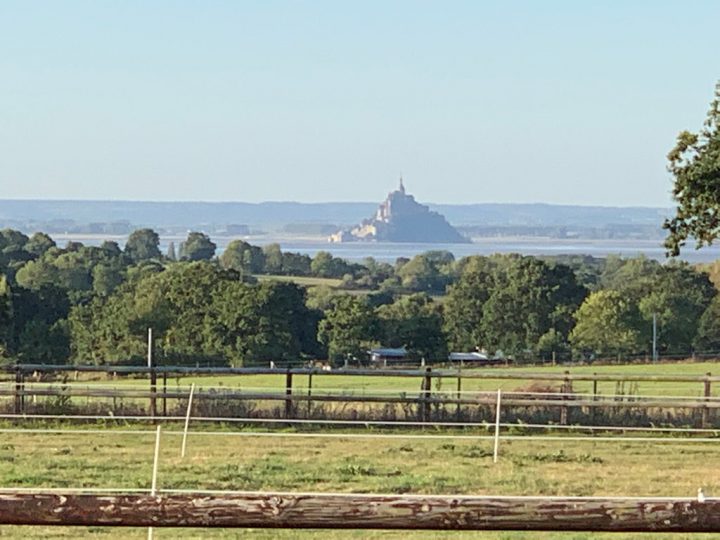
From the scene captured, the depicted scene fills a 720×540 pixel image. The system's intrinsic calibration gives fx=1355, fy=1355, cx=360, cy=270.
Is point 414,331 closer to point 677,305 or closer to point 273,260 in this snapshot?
point 677,305

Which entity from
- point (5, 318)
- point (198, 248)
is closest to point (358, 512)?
point (5, 318)

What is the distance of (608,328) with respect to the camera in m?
66.1

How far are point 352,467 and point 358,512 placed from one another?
1072 cm

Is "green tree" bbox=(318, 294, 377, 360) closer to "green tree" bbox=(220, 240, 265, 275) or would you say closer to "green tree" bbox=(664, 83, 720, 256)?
"green tree" bbox=(664, 83, 720, 256)

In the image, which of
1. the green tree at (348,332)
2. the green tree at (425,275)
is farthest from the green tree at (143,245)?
the green tree at (348,332)

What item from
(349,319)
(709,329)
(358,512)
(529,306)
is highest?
(358,512)

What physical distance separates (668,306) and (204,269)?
76.1ft

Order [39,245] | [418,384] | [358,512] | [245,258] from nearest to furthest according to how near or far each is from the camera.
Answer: [358,512] < [418,384] < [39,245] < [245,258]

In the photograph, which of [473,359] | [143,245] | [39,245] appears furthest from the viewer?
[143,245]

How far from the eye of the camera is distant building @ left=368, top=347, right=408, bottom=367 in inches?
2429

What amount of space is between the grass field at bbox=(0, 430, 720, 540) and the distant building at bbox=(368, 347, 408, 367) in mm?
42526

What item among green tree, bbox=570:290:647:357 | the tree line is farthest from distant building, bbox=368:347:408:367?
Result: green tree, bbox=570:290:647:357

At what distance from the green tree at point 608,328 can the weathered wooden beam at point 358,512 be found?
6099cm

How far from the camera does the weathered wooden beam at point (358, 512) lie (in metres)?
4.18
